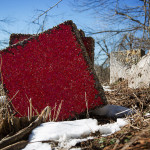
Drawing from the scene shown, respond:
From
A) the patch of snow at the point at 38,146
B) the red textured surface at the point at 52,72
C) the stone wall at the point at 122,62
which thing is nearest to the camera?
the patch of snow at the point at 38,146

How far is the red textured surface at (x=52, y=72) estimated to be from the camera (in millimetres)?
2312

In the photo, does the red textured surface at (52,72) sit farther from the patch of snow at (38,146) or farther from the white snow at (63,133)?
the patch of snow at (38,146)

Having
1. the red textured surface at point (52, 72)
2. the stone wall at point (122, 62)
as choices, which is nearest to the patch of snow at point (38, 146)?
the red textured surface at point (52, 72)

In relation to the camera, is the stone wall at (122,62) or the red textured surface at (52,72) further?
the stone wall at (122,62)

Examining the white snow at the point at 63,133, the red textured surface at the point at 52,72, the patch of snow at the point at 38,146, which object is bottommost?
the patch of snow at the point at 38,146

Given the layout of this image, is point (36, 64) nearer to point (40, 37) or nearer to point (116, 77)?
point (40, 37)

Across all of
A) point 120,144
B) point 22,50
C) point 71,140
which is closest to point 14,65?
point 22,50

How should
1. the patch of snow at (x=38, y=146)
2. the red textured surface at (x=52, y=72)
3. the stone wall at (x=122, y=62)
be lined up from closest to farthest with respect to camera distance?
1. the patch of snow at (x=38, y=146)
2. the red textured surface at (x=52, y=72)
3. the stone wall at (x=122, y=62)

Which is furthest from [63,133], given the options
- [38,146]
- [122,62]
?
[122,62]

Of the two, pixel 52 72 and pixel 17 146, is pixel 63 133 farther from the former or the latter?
pixel 52 72

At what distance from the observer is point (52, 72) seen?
239cm

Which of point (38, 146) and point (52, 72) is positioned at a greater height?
point (52, 72)

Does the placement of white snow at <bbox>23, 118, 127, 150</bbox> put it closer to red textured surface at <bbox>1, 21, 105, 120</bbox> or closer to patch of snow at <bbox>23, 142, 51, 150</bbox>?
patch of snow at <bbox>23, 142, 51, 150</bbox>

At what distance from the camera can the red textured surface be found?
2312 millimetres
